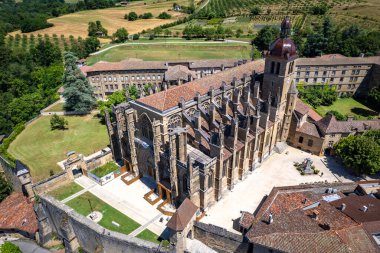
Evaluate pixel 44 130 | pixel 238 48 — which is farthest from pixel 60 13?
pixel 44 130

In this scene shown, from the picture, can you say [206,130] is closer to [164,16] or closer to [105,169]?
[105,169]

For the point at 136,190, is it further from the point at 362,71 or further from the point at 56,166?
the point at 362,71

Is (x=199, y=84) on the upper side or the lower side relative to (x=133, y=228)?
upper

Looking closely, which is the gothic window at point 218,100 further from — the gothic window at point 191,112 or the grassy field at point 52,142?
the grassy field at point 52,142

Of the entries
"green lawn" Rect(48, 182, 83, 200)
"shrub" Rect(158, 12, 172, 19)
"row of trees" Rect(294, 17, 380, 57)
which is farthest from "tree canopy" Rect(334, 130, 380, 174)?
"shrub" Rect(158, 12, 172, 19)

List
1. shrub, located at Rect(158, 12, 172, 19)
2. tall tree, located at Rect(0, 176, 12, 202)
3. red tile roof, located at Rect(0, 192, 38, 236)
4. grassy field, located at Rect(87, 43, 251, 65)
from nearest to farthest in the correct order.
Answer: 1. red tile roof, located at Rect(0, 192, 38, 236)
2. tall tree, located at Rect(0, 176, 12, 202)
3. grassy field, located at Rect(87, 43, 251, 65)
4. shrub, located at Rect(158, 12, 172, 19)

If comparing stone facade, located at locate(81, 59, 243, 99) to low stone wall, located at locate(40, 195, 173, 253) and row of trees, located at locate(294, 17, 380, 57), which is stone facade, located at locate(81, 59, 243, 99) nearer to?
row of trees, located at locate(294, 17, 380, 57)
